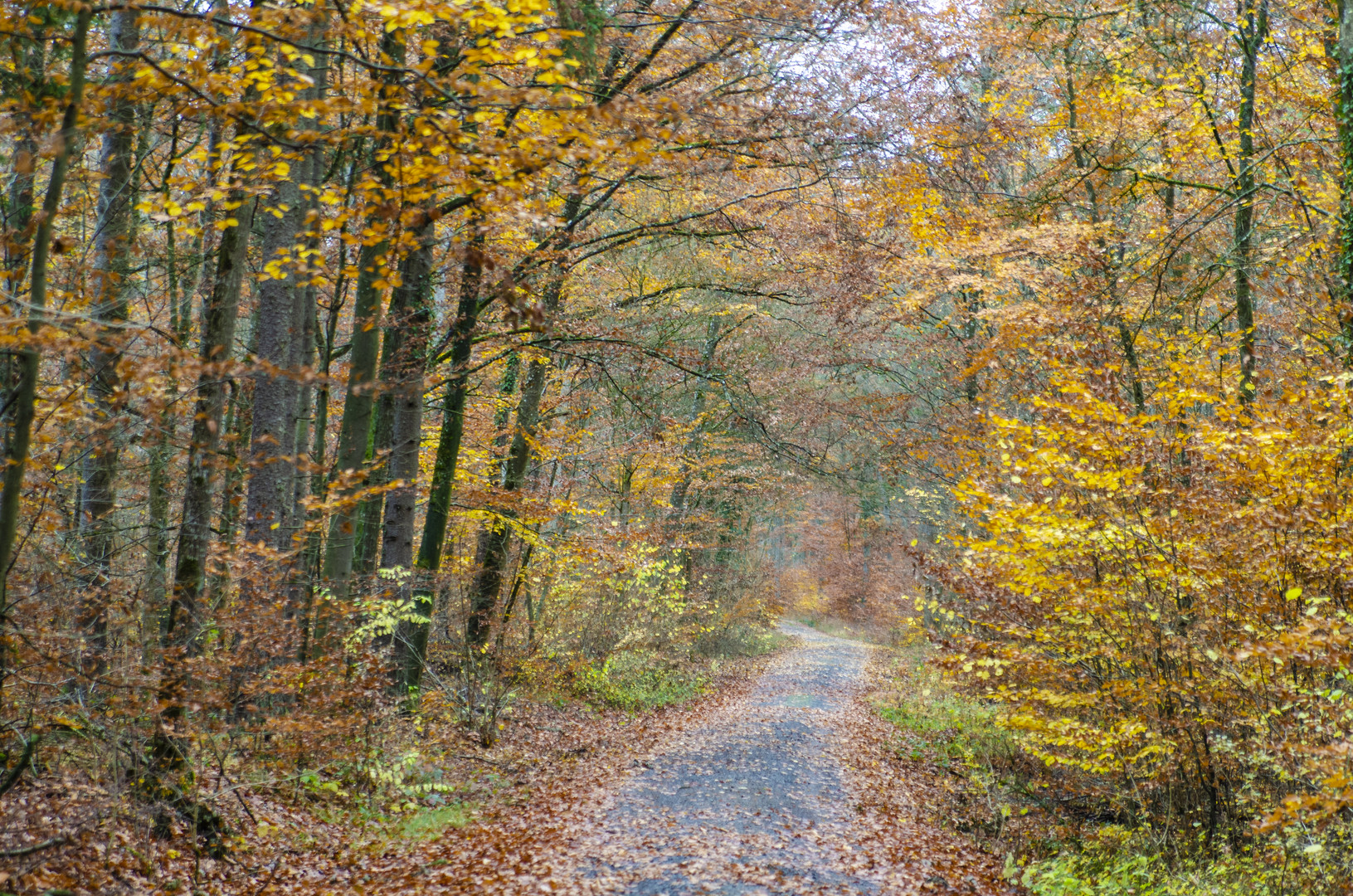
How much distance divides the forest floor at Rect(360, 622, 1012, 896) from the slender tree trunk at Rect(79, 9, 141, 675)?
277 centimetres

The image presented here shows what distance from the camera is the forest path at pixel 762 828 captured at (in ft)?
20.5

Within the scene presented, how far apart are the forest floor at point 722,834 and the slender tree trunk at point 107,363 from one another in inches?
109

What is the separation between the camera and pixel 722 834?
23.9 ft

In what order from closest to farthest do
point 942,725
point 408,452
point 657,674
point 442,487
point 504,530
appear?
point 408,452 < point 442,487 < point 504,530 < point 942,725 < point 657,674

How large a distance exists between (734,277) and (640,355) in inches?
135

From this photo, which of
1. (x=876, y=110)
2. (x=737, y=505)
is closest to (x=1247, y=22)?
(x=876, y=110)

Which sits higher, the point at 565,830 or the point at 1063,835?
the point at 1063,835

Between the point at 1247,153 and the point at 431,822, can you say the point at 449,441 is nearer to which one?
the point at 431,822

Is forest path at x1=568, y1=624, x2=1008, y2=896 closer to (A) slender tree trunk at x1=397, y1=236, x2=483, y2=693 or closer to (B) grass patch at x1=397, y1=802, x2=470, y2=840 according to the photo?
(B) grass patch at x1=397, y1=802, x2=470, y2=840

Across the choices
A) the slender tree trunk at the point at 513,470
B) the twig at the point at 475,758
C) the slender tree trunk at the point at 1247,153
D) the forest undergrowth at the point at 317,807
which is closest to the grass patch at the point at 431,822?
the forest undergrowth at the point at 317,807

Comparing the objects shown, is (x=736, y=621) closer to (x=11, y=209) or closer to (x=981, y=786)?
(x=981, y=786)

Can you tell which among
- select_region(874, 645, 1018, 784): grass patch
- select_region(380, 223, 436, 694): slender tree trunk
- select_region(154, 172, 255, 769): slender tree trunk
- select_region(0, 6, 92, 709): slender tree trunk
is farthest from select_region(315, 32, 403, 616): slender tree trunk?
select_region(874, 645, 1018, 784): grass patch

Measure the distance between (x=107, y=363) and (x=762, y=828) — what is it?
6743mm

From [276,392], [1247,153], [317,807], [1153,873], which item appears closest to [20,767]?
[317,807]
